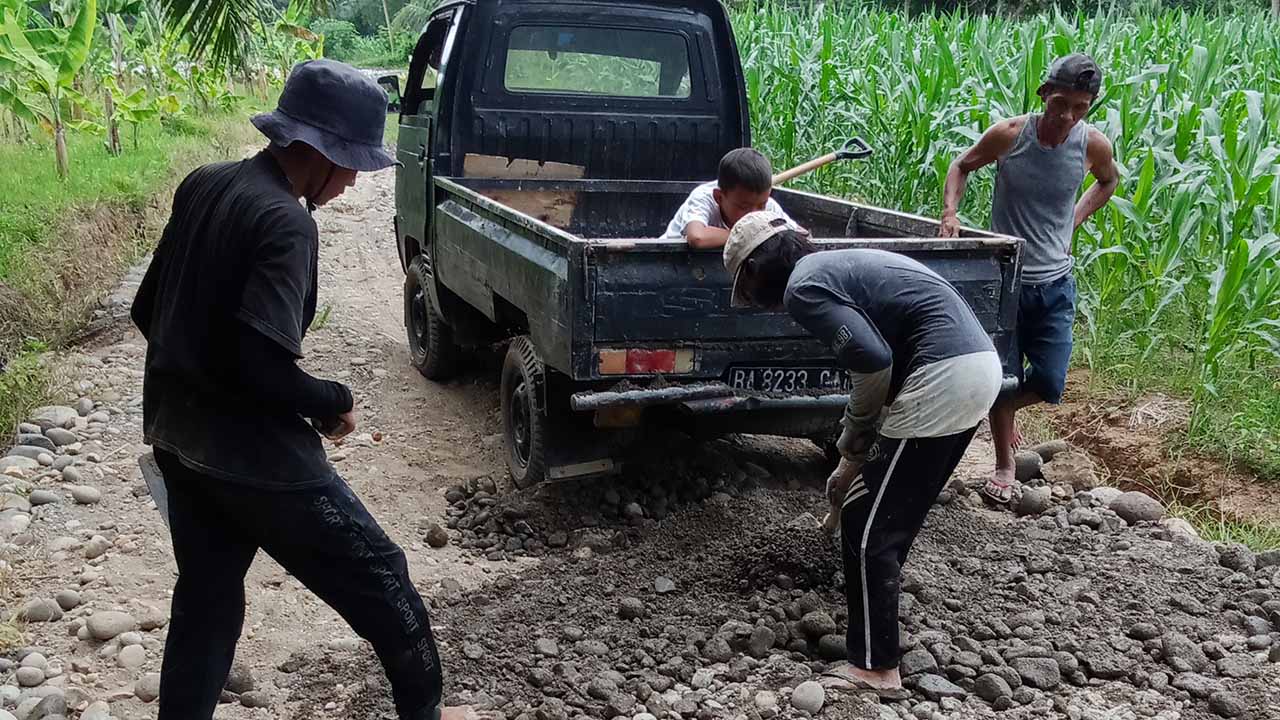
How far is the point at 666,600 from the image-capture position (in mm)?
4102

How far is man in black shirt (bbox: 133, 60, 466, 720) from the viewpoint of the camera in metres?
2.45

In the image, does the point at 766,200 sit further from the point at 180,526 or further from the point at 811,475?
the point at 180,526

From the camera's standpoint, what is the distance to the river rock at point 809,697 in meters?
3.35

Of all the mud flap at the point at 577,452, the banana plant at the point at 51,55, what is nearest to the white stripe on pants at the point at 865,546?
the mud flap at the point at 577,452

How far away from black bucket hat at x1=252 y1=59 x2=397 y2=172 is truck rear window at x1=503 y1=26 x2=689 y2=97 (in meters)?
3.74

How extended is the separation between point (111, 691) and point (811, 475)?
3068 mm

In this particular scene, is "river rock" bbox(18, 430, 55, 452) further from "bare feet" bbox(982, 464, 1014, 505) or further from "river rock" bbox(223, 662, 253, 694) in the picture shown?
"bare feet" bbox(982, 464, 1014, 505)

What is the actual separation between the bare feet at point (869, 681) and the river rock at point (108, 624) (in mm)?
2287

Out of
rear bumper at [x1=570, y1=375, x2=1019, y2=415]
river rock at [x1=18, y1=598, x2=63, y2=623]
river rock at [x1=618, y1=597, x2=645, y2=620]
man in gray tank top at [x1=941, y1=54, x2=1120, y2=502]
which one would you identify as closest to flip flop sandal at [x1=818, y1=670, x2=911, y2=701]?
river rock at [x1=618, y1=597, x2=645, y2=620]

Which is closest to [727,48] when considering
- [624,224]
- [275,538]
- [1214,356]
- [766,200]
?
[624,224]

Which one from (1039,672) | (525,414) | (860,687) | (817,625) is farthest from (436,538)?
(1039,672)

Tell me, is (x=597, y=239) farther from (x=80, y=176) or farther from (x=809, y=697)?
(x=80, y=176)

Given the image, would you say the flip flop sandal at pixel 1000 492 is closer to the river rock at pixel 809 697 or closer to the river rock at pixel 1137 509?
the river rock at pixel 1137 509

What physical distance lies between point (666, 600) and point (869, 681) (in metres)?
0.86
